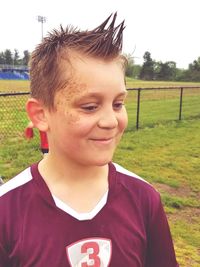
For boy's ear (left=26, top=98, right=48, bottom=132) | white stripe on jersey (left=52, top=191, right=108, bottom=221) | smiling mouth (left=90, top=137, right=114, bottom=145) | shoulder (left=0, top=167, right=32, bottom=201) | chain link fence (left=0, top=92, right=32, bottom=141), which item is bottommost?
chain link fence (left=0, top=92, right=32, bottom=141)

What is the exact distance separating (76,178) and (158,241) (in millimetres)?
376

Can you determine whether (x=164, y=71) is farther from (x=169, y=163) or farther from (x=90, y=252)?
(x=90, y=252)

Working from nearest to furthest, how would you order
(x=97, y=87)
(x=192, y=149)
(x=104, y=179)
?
(x=97, y=87)
(x=104, y=179)
(x=192, y=149)

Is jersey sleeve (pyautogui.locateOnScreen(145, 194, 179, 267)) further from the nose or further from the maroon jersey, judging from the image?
the nose

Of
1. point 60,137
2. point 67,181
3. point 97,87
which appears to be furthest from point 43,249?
point 97,87

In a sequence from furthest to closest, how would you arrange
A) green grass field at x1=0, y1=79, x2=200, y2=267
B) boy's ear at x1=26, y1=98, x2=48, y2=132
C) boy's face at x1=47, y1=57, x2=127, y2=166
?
green grass field at x1=0, y1=79, x2=200, y2=267
boy's ear at x1=26, y1=98, x2=48, y2=132
boy's face at x1=47, y1=57, x2=127, y2=166

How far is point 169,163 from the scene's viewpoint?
7590mm

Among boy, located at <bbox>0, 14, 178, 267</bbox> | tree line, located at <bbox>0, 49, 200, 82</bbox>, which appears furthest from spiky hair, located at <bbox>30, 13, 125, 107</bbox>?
tree line, located at <bbox>0, 49, 200, 82</bbox>

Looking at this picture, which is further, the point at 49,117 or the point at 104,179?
the point at 104,179

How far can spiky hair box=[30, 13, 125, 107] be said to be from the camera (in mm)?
1277

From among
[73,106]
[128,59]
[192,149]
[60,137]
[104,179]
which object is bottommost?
[192,149]

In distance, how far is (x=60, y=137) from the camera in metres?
1.28

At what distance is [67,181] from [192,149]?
796 cm

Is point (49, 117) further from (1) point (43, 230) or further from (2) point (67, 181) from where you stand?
(1) point (43, 230)
